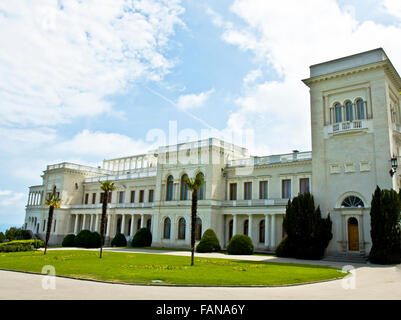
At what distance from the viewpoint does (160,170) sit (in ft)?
170

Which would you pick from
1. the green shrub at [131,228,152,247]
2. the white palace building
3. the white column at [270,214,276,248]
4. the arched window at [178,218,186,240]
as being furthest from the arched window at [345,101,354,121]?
the green shrub at [131,228,152,247]

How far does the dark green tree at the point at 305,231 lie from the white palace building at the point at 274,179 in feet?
4.32

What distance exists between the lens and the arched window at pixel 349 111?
32725 millimetres

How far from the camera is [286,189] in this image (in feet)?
137

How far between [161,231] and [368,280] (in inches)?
1378

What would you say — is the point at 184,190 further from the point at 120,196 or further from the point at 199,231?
the point at 120,196

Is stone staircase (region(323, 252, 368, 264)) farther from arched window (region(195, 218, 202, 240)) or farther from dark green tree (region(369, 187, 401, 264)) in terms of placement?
arched window (region(195, 218, 202, 240))

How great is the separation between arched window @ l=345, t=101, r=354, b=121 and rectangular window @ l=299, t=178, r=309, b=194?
31.1 ft

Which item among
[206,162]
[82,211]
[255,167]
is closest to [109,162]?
[82,211]

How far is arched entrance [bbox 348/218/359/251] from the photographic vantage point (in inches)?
1195

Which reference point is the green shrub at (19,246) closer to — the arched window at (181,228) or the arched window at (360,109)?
the arched window at (181,228)

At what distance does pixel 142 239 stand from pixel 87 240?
7476mm

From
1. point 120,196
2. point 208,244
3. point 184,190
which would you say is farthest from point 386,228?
point 120,196
